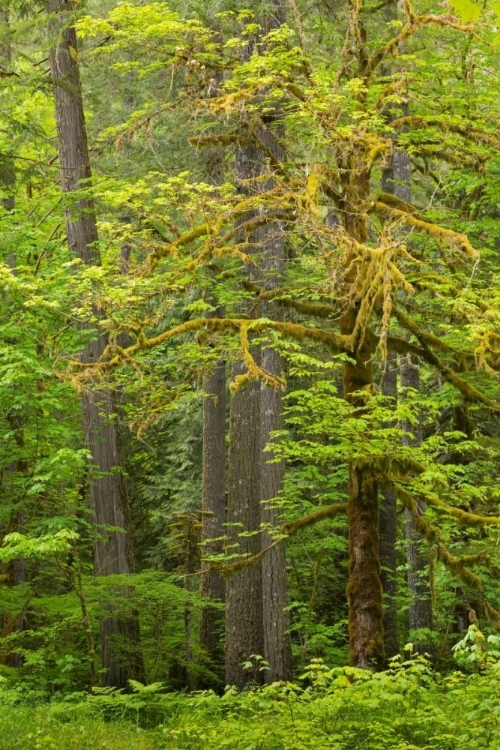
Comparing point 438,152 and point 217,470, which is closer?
point 438,152

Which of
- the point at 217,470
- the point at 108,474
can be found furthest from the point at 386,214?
the point at 217,470

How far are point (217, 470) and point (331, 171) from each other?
9.81 metres

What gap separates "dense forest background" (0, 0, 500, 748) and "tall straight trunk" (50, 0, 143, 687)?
45mm

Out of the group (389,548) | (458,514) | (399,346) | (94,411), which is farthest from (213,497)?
(458,514)

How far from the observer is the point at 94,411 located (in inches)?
504

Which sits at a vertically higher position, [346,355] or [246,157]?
[246,157]

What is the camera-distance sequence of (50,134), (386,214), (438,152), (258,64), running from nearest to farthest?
(258,64) → (386,214) → (438,152) → (50,134)

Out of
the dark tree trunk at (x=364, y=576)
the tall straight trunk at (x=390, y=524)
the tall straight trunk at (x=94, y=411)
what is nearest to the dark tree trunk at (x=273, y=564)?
the tall straight trunk at (x=94, y=411)

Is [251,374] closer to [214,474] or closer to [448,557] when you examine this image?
[448,557]

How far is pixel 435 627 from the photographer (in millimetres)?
17812

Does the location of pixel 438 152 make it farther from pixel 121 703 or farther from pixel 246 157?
pixel 121 703

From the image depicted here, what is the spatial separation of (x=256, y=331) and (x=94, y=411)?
12.9 ft

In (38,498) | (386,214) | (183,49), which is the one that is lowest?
(38,498)

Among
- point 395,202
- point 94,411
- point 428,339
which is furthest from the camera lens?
point 94,411
